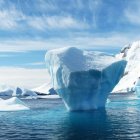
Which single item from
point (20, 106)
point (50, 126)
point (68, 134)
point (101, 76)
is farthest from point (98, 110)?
point (68, 134)

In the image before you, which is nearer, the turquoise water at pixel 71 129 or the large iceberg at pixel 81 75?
the turquoise water at pixel 71 129

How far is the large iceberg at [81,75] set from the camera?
139ft

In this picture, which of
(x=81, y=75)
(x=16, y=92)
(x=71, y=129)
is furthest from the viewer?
(x=16, y=92)

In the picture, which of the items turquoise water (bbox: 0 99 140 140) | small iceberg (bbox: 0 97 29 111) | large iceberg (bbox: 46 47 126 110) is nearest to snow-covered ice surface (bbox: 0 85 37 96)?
small iceberg (bbox: 0 97 29 111)

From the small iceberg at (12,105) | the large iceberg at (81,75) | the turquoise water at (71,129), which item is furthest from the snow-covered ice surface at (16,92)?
the turquoise water at (71,129)

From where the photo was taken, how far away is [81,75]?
4244cm

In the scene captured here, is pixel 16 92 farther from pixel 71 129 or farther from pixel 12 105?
pixel 71 129

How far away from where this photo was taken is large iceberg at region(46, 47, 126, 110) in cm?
4228

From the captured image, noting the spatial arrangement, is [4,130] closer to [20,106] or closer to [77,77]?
[77,77]

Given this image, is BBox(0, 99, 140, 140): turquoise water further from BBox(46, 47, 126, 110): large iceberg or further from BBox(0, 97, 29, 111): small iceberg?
BBox(0, 97, 29, 111): small iceberg

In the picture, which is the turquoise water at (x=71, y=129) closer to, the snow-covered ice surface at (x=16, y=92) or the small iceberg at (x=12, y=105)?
the small iceberg at (x=12, y=105)

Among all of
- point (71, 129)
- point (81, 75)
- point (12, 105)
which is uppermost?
point (81, 75)

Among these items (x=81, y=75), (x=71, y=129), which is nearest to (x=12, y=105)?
(x=81, y=75)

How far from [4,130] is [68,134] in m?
5.94
